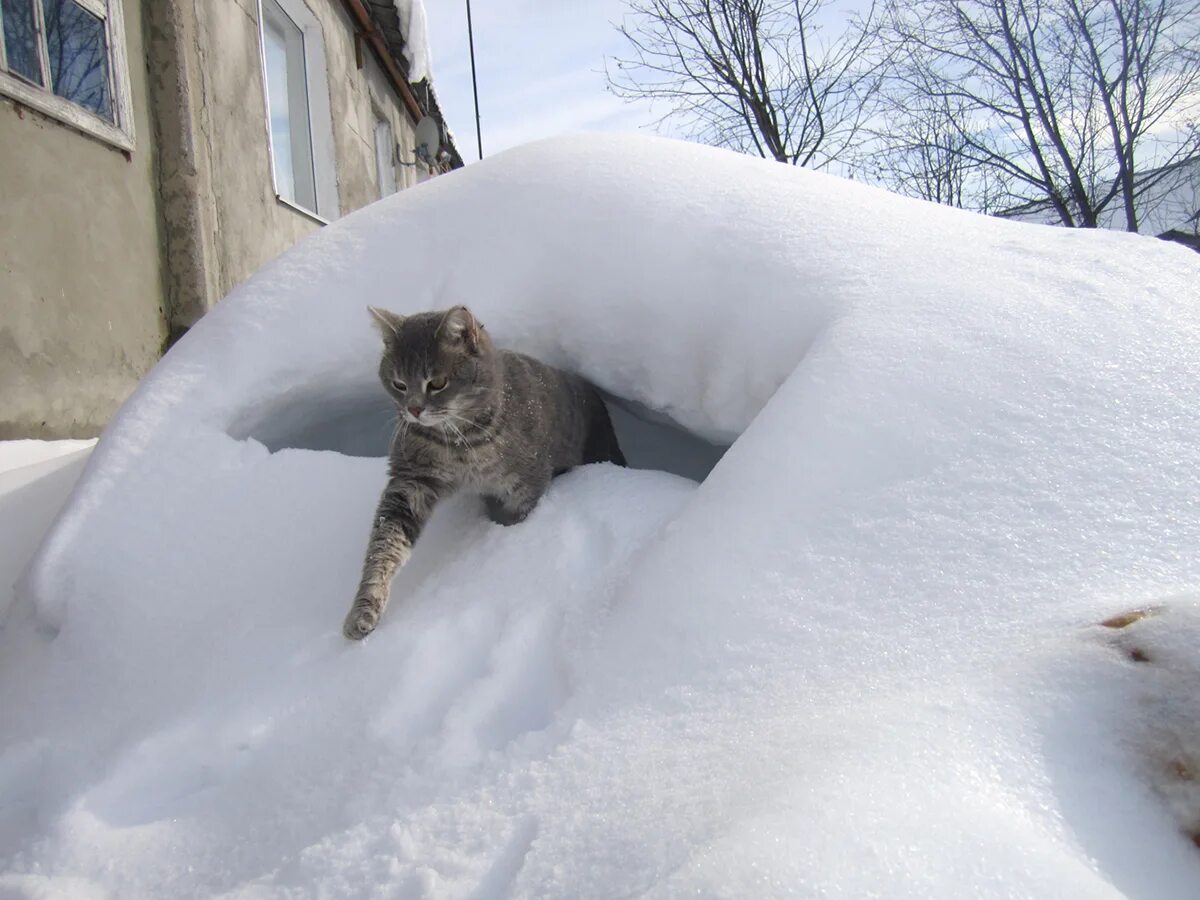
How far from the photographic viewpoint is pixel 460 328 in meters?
2.15

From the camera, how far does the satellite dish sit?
9.61m

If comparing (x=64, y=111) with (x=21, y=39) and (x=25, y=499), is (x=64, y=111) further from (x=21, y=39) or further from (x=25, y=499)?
(x=25, y=499)

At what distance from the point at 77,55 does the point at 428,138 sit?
629 cm

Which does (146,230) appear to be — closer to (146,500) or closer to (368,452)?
(368,452)

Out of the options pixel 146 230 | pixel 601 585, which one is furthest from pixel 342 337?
pixel 146 230

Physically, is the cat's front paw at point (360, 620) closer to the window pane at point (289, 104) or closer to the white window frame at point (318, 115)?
the window pane at point (289, 104)

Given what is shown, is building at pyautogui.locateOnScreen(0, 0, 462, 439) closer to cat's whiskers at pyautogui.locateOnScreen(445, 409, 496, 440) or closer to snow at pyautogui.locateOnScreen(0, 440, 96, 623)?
snow at pyautogui.locateOnScreen(0, 440, 96, 623)

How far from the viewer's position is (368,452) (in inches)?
127

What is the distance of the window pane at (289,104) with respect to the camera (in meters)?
6.45

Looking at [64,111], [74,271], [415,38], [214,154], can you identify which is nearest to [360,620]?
[74,271]

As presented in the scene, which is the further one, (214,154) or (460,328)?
(214,154)

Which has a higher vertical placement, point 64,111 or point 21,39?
point 21,39

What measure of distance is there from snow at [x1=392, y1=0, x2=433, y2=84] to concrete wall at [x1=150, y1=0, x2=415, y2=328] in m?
1.55

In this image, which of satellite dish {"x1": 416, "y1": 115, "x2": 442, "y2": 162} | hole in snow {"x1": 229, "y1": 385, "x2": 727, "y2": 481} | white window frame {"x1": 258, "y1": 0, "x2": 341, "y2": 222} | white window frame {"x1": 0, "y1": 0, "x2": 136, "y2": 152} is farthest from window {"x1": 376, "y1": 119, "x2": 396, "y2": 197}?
hole in snow {"x1": 229, "y1": 385, "x2": 727, "y2": 481}
